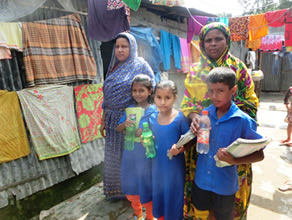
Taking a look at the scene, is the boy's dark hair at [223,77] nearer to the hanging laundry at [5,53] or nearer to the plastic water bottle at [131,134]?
the plastic water bottle at [131,134]

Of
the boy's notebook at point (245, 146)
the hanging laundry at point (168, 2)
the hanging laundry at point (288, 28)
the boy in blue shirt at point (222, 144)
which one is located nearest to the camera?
the boy's notebook at point (245, 146)

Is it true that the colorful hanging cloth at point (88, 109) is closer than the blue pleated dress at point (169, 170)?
No

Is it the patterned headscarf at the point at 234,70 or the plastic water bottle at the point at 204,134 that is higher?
the patterned headscarf at the point at 234,70

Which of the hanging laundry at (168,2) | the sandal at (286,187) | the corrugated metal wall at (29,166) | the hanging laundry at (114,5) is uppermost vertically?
the hanging laundry at (168,2)

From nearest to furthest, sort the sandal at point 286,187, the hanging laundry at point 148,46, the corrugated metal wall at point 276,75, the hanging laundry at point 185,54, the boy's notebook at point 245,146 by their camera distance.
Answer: the boy's notebook at point 245,146 → the sandal at point 286,187 → the hanging laundry at point 148,46 → the hanging laundry at point 185,54 → the corrugated metal wall at point 276,75

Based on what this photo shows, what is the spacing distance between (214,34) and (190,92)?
52 cm

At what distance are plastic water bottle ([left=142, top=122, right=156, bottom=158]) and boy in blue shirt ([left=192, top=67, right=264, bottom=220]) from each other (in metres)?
0.44

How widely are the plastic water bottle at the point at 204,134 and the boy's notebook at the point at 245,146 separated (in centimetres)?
17

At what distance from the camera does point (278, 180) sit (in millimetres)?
3422

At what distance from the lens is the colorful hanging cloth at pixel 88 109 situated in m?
3.53

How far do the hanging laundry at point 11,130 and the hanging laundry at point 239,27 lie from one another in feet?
20.1

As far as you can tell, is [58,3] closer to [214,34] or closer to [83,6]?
[83,6]

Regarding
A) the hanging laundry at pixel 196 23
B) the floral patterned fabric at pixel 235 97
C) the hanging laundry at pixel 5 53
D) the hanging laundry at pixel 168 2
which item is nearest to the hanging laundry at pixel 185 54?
the hanging laundry at pixel 196 23

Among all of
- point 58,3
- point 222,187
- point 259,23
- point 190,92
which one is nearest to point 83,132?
point 58,3
